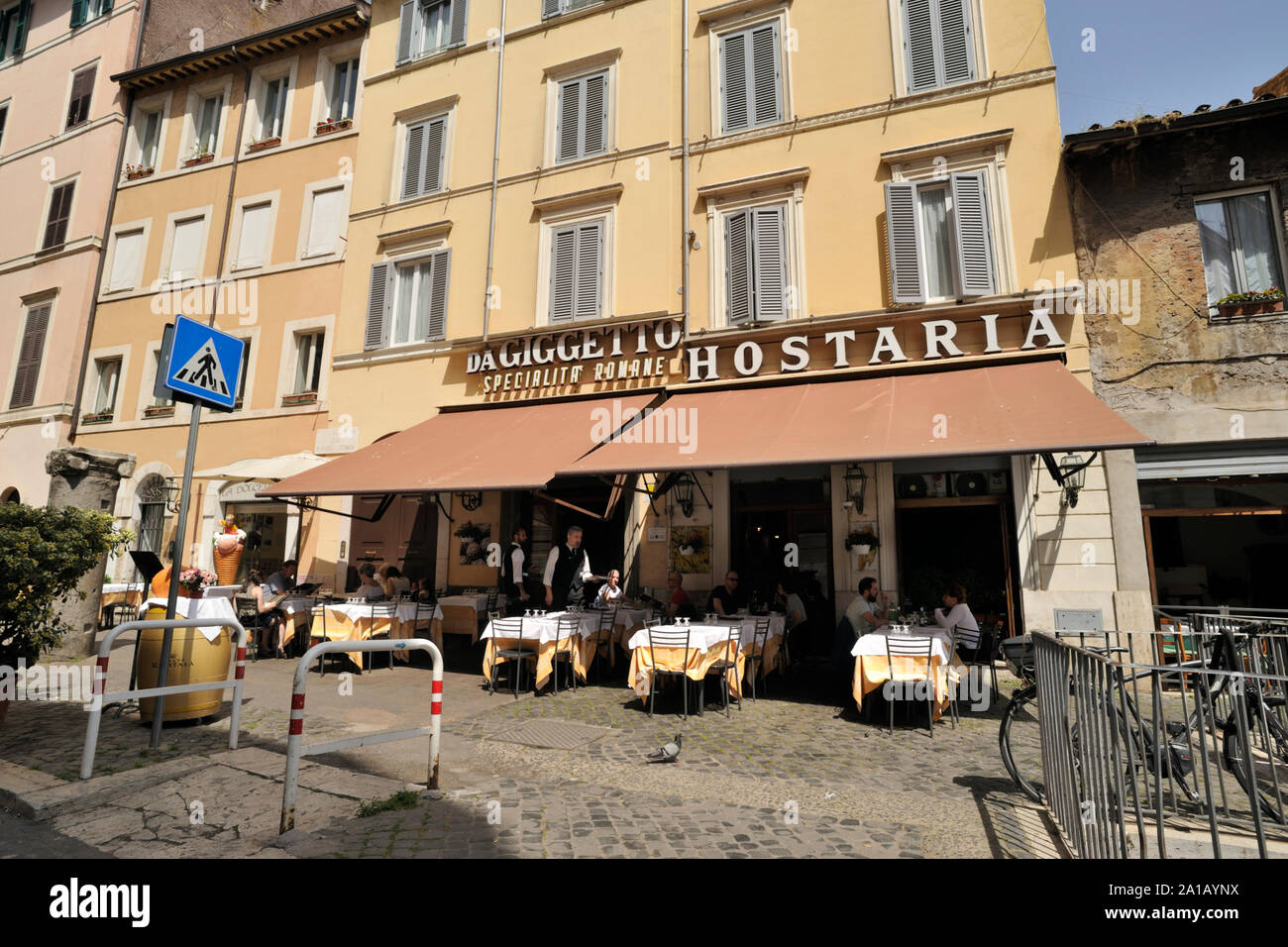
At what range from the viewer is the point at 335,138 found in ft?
50.1

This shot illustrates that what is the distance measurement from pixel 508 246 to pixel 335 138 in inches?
232

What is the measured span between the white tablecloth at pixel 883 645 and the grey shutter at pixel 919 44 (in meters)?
8.54

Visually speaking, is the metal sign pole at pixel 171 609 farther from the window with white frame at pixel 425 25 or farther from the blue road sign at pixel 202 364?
the window with white frame at pixel 425 25

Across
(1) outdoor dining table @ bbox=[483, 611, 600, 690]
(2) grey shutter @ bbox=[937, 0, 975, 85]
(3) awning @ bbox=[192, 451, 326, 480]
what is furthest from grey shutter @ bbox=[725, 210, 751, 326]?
(3) awning @ bbox=[192, 451, 326, 480]

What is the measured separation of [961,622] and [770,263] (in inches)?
250

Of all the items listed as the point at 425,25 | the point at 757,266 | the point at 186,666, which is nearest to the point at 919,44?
the point at 757,266

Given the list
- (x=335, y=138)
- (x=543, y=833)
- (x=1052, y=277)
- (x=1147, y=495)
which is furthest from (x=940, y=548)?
(x=335, y=138)

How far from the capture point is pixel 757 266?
11.0 metres

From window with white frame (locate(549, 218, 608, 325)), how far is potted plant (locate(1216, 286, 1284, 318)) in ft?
29.0

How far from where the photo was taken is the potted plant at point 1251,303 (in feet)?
28.1

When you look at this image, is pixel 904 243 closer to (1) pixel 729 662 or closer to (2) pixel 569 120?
(1) pixel 729 662

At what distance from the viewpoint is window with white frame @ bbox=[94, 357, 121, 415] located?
16312mm

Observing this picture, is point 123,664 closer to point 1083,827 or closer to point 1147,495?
point 1083,827

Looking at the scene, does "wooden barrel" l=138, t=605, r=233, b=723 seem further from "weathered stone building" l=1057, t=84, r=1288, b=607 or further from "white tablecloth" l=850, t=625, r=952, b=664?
"weathered stone building" l=1057, t=84, r=1288, b=607
